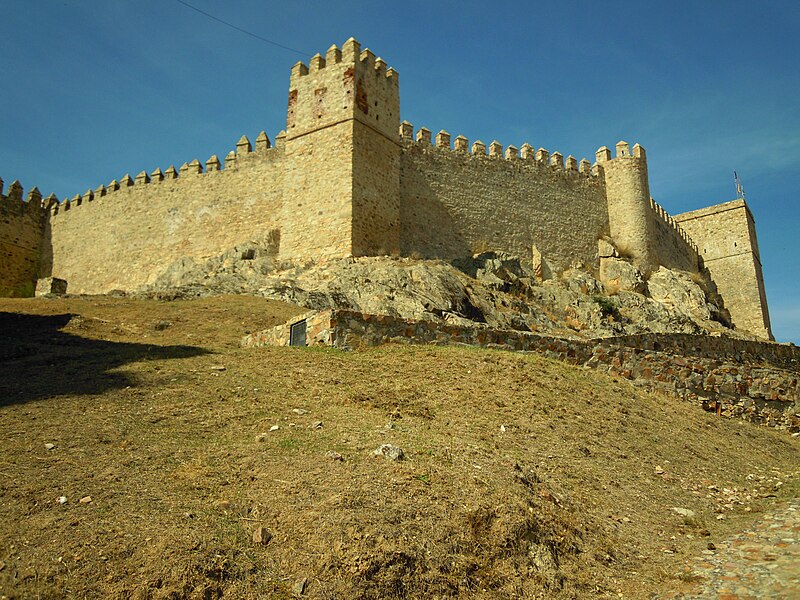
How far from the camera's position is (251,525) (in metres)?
5.19

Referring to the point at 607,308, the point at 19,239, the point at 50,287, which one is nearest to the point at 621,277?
the point at 607,308

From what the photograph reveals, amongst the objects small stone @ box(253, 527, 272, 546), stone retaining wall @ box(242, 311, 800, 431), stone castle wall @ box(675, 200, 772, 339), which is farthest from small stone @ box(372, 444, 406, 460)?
stone castle wall @ box(675, 200, 772, 339)

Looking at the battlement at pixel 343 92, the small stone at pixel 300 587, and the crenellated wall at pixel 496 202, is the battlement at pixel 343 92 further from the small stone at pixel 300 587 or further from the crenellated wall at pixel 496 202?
the small stone at pixel 300 587

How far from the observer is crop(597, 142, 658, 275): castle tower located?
103ft

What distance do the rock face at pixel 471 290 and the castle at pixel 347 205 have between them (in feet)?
3.83

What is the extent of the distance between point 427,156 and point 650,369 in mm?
17355

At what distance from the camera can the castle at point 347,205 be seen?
24234 mm

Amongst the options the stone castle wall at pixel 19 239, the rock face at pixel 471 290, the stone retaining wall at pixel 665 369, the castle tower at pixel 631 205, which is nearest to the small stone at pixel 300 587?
the stone retaining wall at pixel 665 369

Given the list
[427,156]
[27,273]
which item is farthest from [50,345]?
[27,273]

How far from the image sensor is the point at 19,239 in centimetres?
3444

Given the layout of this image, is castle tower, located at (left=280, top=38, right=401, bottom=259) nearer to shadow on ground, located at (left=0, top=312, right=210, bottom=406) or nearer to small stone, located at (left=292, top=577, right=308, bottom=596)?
shadow on ground, located at (left=0, top=312, right=210, bottom=406)

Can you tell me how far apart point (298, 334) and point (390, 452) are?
17.7 feet

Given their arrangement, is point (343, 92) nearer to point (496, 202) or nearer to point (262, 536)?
point (496, 202)

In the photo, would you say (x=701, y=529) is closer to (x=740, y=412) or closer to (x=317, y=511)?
(x=317, y=511)
